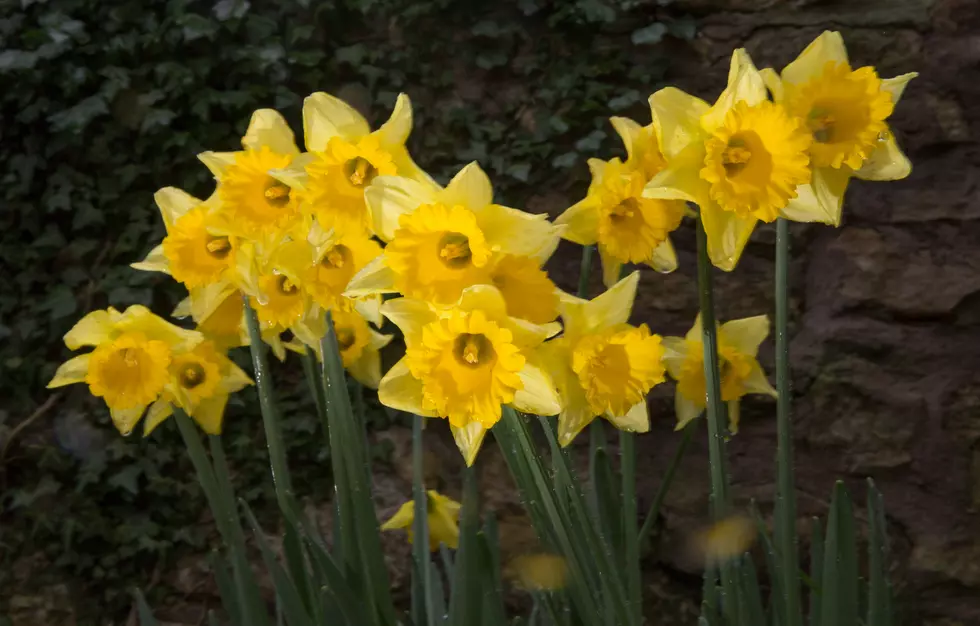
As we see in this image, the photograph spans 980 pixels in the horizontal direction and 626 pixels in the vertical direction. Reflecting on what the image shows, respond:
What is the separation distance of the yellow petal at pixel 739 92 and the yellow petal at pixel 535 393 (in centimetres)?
22

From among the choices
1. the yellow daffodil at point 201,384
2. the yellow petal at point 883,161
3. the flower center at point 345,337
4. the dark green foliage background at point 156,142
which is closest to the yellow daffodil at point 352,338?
the flower center at point 345,337

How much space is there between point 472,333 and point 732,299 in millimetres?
1304

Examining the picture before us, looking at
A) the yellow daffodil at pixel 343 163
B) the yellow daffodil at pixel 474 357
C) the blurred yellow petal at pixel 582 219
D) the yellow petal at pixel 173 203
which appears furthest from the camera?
the yellow petal at pixel 173 203

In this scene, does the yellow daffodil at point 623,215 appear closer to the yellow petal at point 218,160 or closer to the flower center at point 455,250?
the flower center at point 455,250

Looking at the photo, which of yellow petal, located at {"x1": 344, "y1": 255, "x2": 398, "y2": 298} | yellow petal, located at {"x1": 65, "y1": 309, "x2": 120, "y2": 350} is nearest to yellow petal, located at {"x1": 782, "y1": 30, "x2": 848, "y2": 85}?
yellow petal, located at {"x1": 344, "y1": 255, "x2": 398, "y2": 298}

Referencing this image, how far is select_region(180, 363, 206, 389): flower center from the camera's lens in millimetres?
857

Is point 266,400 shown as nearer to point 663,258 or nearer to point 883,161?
point 663,258

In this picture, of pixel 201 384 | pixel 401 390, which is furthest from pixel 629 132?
pixel 201 384

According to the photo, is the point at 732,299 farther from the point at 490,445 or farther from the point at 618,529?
the point at 618,529

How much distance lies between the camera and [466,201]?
1.79ft

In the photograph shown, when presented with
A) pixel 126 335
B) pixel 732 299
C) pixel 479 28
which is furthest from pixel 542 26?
pixel 126 335

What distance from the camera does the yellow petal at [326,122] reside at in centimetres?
66

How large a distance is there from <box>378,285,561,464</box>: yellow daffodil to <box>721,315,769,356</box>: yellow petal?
402 mm

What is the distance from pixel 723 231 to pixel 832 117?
0.12m
